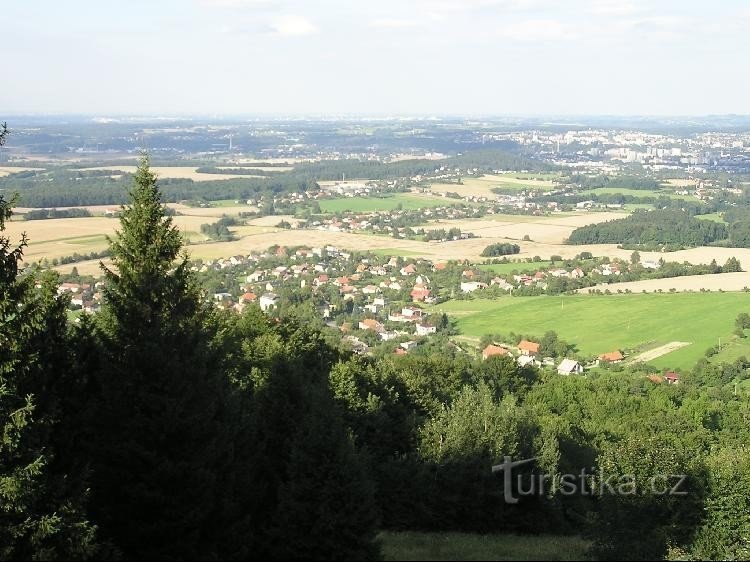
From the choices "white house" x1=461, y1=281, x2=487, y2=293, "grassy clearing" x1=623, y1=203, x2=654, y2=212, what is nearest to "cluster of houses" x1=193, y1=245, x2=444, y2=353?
"white house" x1=461, y1=281, x2=487, y2=293

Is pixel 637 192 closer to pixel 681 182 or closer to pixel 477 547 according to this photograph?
pixel 681 182

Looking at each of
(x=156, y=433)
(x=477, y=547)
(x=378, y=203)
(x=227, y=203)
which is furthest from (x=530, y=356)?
(x=227, y=203)

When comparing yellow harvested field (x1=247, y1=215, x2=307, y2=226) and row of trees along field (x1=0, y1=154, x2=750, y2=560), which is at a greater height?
row of trees along field (x1=0, y1=154, x2=750, y2=560)

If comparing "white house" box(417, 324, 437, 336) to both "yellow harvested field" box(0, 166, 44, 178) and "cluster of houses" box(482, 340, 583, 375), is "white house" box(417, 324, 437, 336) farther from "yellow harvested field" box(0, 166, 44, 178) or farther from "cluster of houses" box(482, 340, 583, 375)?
"yellow harvested field" box(0, 166, 44, 178)

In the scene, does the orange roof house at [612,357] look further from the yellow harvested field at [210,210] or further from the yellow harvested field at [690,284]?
the yellow harvested field at [210,210]

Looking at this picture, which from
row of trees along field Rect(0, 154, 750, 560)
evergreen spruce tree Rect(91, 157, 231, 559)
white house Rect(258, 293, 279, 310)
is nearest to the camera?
row of trees along field Rect(0, 154, 750, 560)

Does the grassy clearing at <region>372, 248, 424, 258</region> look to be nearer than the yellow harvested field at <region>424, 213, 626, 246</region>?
Yes

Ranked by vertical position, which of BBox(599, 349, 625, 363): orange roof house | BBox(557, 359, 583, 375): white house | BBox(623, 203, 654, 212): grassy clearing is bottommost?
BBox(557, 359, 583, 375): white house
